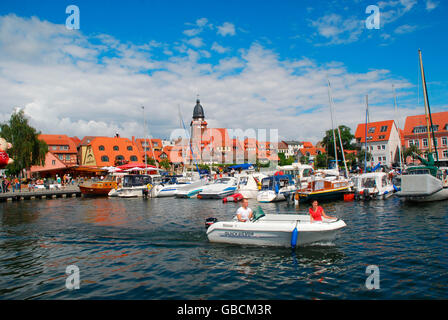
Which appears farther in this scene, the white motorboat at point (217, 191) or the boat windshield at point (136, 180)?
the boat windshield at point (136, 180)

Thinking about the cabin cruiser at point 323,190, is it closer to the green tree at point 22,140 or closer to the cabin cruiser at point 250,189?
the cabin cruiser at point 250,189

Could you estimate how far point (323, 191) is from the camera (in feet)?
93.4

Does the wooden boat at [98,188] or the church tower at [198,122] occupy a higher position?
the church tower at [198,122]

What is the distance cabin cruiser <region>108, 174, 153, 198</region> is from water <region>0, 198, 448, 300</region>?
65.6 feet

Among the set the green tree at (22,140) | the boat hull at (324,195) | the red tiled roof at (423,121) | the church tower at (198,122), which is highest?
the church tower at (198,122)

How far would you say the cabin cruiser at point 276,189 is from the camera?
30.4 meters

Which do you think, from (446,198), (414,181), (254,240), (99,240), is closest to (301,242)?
(254,240)

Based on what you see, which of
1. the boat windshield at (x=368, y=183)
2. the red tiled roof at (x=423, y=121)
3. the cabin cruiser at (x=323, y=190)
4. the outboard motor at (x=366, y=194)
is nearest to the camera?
the cabin cruiser at (x=323, y=190)

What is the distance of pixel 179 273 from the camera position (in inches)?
446

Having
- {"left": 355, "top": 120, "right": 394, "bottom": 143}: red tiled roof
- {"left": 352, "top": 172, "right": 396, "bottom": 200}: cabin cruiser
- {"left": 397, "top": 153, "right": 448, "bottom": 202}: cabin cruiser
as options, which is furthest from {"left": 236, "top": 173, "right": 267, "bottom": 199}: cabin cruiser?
{"left": 355, "top": 120, "right": 394, "bottom": 143}: red tiled roof

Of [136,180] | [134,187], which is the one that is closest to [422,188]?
[134,187]

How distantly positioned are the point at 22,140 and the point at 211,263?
5291 centimetres

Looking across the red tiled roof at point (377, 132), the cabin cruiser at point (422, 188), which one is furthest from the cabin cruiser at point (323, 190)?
the red tiled roof at point (377, 132)

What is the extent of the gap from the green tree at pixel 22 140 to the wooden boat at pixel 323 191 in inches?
1841
